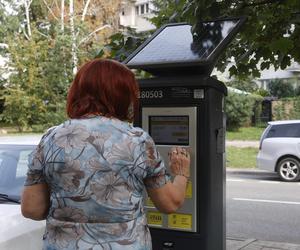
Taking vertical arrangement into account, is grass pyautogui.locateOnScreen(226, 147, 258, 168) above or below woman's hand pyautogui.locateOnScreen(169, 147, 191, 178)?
below

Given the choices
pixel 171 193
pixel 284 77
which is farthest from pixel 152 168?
pixel 284 77

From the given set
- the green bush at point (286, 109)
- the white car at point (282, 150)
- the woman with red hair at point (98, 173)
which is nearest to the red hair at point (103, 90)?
the woman with red hair at point (98, 173)

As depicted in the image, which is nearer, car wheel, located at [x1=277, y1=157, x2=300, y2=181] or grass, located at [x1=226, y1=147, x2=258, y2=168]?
car wheel, located at [x1=277, y1=157, x2=300, y2=181]

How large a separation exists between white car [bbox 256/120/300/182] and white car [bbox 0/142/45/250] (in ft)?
32.9

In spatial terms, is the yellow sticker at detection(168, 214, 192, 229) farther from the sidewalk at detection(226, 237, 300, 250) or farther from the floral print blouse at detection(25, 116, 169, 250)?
the sidewalk at detection(226, 237, 300, 250)

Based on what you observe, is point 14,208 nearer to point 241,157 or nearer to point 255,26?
point 255,26

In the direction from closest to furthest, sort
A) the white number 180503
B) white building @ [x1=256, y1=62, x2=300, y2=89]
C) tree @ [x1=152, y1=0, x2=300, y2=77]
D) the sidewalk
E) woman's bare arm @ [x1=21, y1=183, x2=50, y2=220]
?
1. woman's bare arm @ [x1=21, y1=183, x2=50, y2=220]
2. the white number 180503
3. tree @ [x1=152, y1=0, x2=300, y2=77]
4. the sidewalk
5. white building @ [x1=256, y1=62, x2=300, y2=89]

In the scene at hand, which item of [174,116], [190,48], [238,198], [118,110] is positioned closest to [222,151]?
[174,116]

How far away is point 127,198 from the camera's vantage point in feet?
7.12

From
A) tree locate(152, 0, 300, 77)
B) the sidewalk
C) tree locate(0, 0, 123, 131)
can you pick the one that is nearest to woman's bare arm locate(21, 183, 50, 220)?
tree locate(152, 0, 300, 77)

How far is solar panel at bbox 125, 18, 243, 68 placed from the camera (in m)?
2.90

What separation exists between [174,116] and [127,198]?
838 millimetres

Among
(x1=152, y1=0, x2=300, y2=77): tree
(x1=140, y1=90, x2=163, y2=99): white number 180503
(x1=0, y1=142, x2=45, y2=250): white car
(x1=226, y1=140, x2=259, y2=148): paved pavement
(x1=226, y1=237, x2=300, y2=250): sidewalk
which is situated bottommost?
(x1=226, y1=140, x2=259, y2=148): paved pavement

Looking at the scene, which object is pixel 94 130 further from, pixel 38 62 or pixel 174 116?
pixel 38 62
